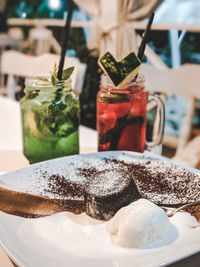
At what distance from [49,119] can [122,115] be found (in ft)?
0.63

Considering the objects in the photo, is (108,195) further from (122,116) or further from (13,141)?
(13,141)

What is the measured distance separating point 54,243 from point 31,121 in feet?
1.44

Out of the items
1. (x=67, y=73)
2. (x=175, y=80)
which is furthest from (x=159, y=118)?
(x=175, y=80)

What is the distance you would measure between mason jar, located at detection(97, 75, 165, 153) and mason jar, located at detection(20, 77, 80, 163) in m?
0.08

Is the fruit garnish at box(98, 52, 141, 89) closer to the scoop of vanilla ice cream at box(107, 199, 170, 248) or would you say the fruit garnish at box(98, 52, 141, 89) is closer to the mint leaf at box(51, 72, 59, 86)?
the mint leaf at box(51, 72, 59, 86)

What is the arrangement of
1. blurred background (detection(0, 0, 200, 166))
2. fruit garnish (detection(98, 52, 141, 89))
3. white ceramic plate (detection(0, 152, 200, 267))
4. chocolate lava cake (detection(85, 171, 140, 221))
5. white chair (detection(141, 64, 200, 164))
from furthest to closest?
blurred background (detection(0, 0, 200, 166)) → white chair (detection(141, 64, 200, 164)) → fruit garnish (detection(98, 52, 141, 89)) → chocolate lava cake (detection(85, 171, 140, 221)) → white ceramic plate (detection(0, 152, 200, 267))

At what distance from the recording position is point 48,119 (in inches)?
34.4

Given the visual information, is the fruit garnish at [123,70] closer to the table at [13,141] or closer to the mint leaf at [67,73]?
the mint leaf at [67,73]

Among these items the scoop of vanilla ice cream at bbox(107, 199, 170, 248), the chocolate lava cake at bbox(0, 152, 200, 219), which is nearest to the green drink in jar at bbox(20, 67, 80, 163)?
the chocolate lava cake at bbox(0, 152, 200, 219)

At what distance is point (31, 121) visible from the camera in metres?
0.90

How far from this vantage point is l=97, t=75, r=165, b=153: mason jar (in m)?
0.87

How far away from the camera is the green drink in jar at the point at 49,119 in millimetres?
873

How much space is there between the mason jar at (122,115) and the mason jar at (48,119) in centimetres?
8

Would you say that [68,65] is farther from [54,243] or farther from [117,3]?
[117,3]
